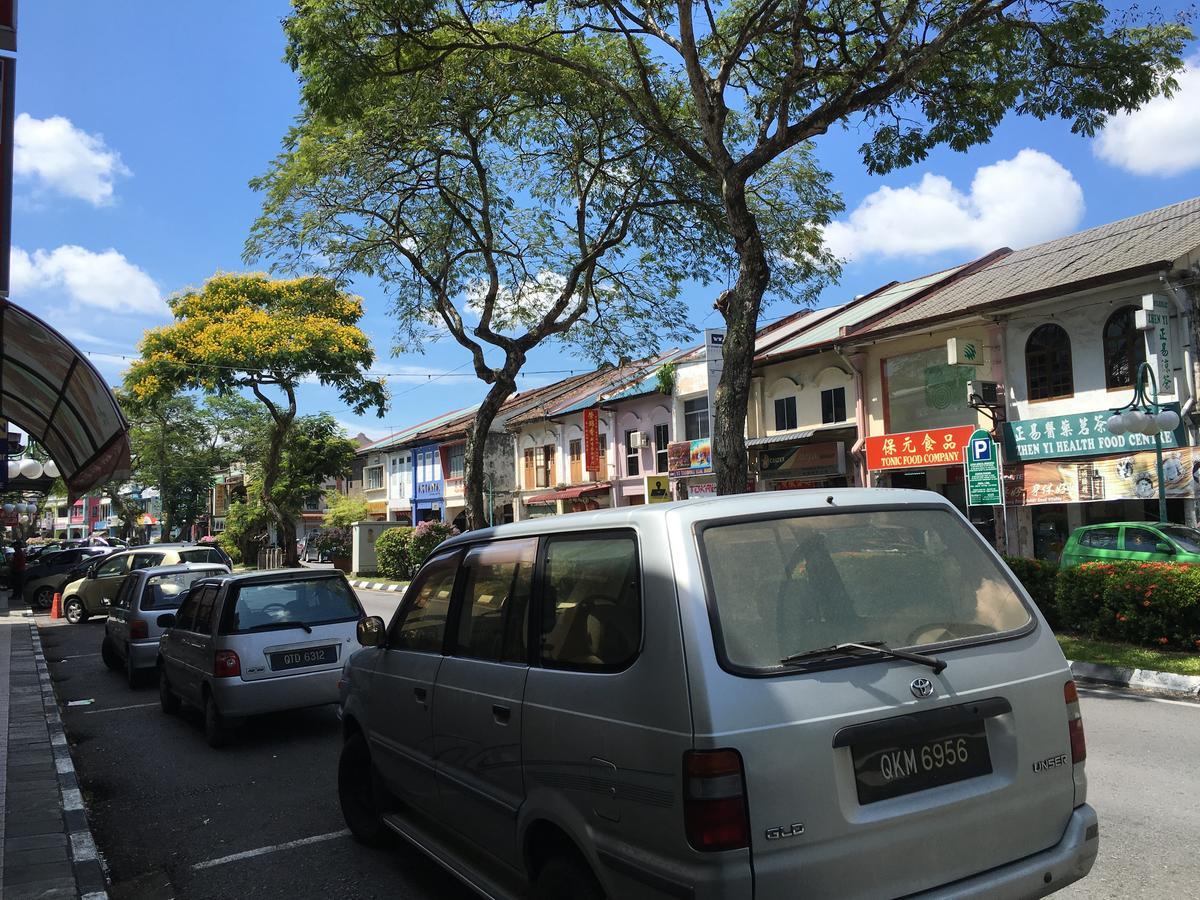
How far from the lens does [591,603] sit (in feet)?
10.7

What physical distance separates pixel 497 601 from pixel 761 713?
1.56m

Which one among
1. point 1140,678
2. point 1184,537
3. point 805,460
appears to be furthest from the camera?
point 805,460

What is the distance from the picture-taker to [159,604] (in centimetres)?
1184

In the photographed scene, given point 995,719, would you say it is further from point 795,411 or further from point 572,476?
point 572,476

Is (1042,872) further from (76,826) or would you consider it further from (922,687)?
(76,826)

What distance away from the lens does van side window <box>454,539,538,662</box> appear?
144 inches

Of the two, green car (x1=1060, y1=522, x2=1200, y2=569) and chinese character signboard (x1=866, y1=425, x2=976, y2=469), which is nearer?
green car (x1=1060, y1=522, x2=1200, y2=569)

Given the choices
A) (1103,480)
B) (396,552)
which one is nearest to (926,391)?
(1103,480)

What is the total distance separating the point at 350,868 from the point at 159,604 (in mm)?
8174

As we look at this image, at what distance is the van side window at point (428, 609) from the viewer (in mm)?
4348

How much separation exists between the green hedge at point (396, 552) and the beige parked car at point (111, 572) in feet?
36.0

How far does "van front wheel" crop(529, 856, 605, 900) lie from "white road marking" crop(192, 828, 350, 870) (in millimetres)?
2878

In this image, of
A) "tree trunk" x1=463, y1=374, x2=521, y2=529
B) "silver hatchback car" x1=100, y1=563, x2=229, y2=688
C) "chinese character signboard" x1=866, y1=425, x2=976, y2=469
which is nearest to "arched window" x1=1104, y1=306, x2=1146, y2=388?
"chinese character signboard" x1=866, y1=425, x2=976, y2=469

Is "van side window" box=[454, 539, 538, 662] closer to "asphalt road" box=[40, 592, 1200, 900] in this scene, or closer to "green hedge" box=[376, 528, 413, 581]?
"asphalt road" box=[40, 592, 1200, 900]
